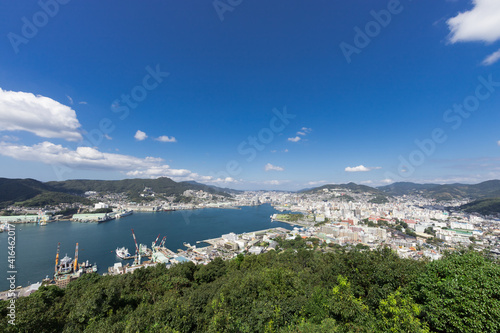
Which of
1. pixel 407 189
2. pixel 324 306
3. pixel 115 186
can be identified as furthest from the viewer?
pixel 407 189

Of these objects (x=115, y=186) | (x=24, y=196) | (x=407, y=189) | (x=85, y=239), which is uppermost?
(x=115, y=186)

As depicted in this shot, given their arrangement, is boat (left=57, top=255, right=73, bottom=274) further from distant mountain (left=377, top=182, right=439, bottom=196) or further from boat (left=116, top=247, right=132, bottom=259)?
distant mountain (left=377, top=182, right=439, bottom=196)

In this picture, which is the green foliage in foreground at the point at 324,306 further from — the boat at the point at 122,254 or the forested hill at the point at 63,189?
the forested hill at the point at 63,189

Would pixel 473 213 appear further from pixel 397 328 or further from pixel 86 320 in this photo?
pixel 86 320

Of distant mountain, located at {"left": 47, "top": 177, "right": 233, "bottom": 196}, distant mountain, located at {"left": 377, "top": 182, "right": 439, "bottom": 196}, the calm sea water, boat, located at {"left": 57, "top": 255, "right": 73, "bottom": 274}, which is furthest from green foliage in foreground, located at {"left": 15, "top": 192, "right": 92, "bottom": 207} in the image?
distant mountain, located at {"left": 377, "top": 182, "right": 439, "bottom": 196}

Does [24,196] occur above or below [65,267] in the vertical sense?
above

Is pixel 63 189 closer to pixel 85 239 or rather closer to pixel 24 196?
pixel 24 196

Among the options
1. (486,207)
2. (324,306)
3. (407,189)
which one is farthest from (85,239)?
(407,189)

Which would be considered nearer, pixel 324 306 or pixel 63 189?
pixel 324 306

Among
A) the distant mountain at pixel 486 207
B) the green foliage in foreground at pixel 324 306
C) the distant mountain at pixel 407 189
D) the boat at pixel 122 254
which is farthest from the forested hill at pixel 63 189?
the distant mountain at pixel 407 189
